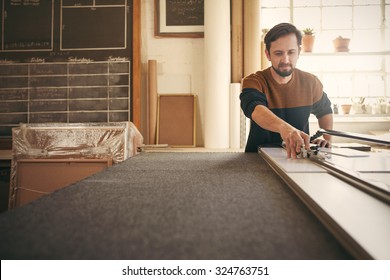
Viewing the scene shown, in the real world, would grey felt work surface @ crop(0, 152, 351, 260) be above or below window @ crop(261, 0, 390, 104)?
below

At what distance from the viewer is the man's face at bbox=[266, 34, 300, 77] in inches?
63.5

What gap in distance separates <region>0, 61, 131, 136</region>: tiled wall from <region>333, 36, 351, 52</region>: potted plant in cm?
222

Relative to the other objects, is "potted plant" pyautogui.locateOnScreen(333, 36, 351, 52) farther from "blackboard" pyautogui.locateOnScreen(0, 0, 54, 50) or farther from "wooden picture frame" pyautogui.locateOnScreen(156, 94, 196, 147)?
"blackboard" pyautogui.locateOnScreen(0, 0, 54, 50)

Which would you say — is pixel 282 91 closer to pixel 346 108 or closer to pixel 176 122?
pixel 176 122

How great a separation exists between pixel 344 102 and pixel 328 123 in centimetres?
180

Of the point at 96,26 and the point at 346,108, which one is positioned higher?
the point at 96,26

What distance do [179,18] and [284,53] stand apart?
1800 mm

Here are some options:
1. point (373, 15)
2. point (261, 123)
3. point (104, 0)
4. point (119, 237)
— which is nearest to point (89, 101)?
point (104, 0)

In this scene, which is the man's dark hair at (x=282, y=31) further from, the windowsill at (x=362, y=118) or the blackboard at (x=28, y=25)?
the blackboard at (x=28, y=25)

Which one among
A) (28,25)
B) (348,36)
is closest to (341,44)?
(348,36)

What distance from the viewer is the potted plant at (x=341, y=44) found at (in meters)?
3.15

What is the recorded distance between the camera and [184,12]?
3.10 metres

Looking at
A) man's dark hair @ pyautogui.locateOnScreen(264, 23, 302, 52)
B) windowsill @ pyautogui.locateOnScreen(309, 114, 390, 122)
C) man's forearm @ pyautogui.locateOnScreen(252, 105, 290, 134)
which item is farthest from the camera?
windowsill @ pyautogui.locateOnScreen(309, 114, 390, 122)

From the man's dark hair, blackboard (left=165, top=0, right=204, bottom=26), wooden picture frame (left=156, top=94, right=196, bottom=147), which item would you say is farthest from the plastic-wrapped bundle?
blackboard (left=165, top=0, right=204, bottom=26)
